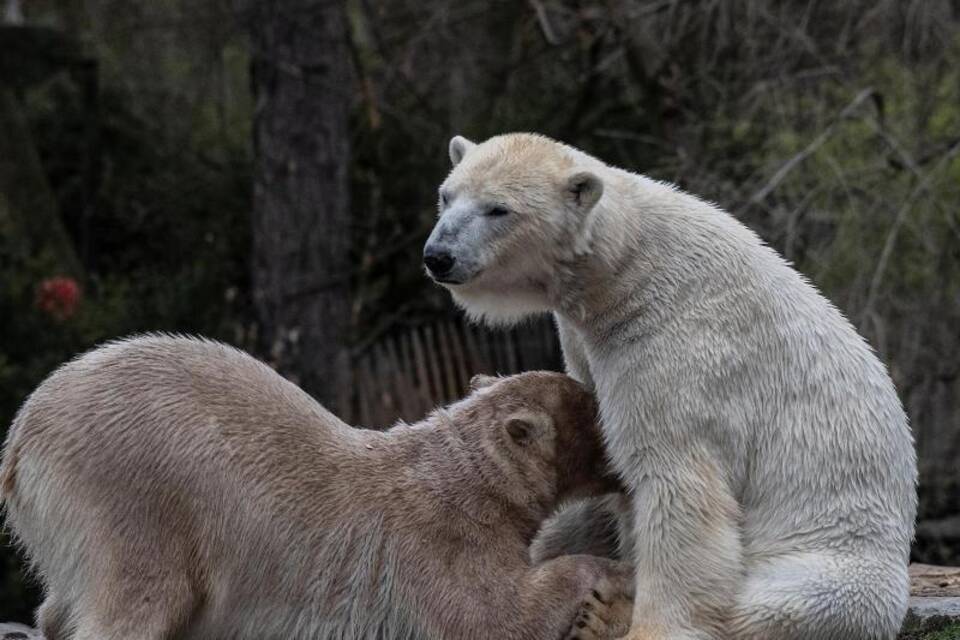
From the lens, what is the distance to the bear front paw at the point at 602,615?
4598mm

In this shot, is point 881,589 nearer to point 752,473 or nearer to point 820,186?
point 752,473

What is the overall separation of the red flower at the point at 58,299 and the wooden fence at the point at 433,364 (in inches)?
94.0

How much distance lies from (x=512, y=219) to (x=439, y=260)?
0.92 feet

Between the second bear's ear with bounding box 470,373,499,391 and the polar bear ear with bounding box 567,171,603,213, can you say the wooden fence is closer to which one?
the second bear's ear with bounding box 470,373,499,391

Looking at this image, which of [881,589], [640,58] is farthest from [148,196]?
[881,589]

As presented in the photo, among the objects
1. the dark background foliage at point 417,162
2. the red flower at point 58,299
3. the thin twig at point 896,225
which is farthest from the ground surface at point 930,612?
the red flower at point 58,299

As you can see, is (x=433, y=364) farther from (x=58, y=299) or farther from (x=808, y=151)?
(x=808, y=151)

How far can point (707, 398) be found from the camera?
4617mm

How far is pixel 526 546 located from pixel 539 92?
985 centimetres

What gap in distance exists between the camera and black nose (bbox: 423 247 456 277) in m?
4.58

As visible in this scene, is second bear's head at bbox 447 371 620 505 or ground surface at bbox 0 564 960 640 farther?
ground surface at bbox 0 564 960 640

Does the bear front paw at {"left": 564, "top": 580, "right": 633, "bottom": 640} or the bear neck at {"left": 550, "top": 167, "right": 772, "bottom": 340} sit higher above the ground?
the bear neck at {"left": 550, "top": 167, "right": 772, "bottom": 340}

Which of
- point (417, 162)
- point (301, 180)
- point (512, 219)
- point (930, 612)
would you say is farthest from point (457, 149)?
point (417, 162)

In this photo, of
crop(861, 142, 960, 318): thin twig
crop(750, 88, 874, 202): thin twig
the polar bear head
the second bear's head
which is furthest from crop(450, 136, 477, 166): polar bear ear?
crop(861, 142, 960, 318): thin twig
